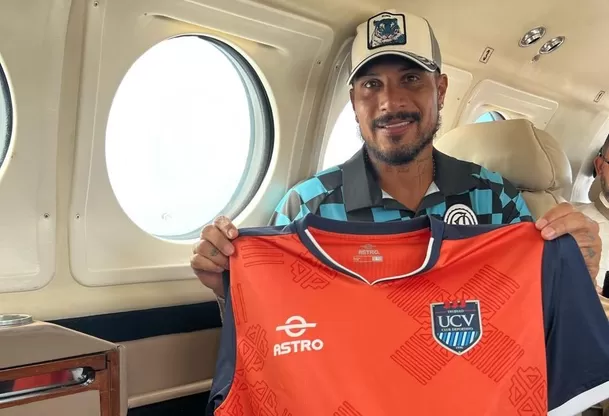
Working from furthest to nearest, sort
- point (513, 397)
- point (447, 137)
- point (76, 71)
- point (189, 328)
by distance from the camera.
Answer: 1. point (447, 137)
2. point (189, 328)
3. point (76, 71)
4. point (513, 397)

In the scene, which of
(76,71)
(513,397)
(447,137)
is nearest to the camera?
(513,397)

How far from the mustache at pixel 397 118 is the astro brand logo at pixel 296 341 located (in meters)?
0.87

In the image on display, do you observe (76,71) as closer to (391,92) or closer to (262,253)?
(262,253)

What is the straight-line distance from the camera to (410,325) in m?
1.43

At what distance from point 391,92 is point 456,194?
1.37 ft

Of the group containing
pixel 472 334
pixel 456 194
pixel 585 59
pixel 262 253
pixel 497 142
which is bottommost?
pixel 472 334

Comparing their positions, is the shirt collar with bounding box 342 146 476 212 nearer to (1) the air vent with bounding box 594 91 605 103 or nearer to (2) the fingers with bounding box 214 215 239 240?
(2) the fingers with bounding box 214 215 239 240

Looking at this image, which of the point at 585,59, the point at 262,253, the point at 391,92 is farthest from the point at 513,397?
the point at 585,59

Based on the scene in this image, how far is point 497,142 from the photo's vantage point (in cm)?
259

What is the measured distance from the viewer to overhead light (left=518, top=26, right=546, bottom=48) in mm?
2787

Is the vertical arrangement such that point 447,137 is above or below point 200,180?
above

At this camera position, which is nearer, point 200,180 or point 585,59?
point 200,180

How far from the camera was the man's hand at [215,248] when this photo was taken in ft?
4.88

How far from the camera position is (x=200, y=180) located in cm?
245
